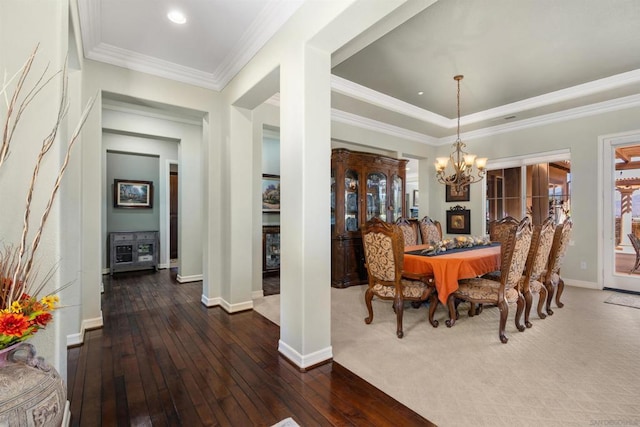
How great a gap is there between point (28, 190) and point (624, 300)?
614cm

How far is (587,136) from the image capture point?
4.61m

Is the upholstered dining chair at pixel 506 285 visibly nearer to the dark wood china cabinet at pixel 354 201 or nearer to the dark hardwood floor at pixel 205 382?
the dark hardwood floor at pixel 205 382

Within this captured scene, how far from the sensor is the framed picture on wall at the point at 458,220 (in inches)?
237

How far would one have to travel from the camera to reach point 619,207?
445 cm

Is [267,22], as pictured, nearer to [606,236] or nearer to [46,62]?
[46,62]

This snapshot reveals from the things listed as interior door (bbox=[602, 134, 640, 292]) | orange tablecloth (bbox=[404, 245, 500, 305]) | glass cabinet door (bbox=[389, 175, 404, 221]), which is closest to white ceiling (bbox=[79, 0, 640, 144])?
interior door (bbox=[602, 134, 640, 292])

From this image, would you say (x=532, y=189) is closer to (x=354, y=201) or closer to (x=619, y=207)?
(x=619, y=207)

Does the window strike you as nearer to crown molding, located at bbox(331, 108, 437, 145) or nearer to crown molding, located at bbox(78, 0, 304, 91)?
crown molding, located at bbox(331, 108, 437, 145)

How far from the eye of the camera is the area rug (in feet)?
12.3

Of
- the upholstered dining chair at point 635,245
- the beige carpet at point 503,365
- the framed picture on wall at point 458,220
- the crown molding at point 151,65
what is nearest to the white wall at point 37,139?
the crown molding at point 151,65

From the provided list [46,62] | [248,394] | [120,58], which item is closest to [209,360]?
[248,394]

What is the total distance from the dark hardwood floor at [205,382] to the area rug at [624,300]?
12.9 ft

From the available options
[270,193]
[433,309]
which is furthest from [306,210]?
[270,193]

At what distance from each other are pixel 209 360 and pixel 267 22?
9.54 feet
